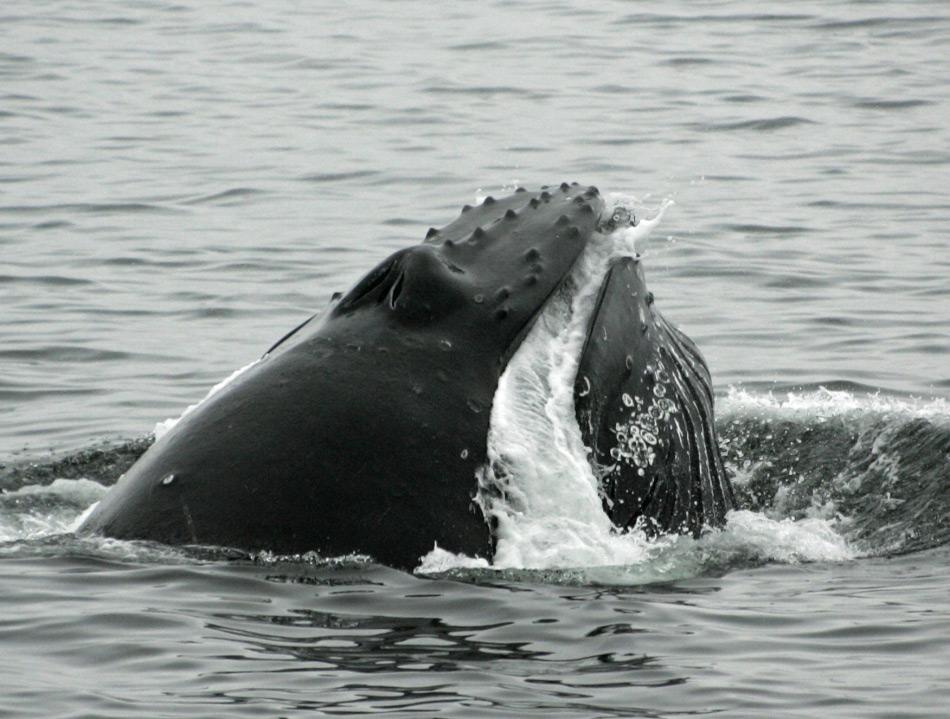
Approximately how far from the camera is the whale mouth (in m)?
7.89

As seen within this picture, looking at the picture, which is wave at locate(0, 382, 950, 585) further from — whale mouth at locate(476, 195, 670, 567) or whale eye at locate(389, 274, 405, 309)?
whale eye at locate(389, 274, 405, 309)

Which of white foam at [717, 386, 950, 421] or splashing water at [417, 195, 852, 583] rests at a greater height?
splashing water at [417, 195, 852, 583]

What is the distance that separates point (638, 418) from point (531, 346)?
53 cm

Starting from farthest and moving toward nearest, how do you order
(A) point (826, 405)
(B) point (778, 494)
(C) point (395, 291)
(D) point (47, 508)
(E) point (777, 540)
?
(A) point (826, 405), (B) point (778, 494), (D) point (47, 508), (E) point (777, 540), (C) point (395, 291)

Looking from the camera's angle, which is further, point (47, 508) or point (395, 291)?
point (47, 508)

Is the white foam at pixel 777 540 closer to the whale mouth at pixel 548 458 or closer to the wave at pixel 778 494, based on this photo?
the wave at pixel 778 494

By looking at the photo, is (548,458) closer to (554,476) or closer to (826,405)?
(554,476)

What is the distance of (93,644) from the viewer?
7.62 metres

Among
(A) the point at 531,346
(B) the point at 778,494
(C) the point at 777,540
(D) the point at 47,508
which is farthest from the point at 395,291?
(B) the point at 778,494

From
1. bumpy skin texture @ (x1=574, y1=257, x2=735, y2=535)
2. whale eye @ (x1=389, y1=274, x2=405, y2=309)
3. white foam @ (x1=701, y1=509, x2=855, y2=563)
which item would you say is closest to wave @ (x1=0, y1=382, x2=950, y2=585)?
white foam @ (x1=701, y1=509, x2=855, y2=563)

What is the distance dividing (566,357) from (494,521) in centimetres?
79

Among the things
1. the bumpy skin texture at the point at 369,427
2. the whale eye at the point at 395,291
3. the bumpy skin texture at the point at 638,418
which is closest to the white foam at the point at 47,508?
the bumpy skin texture at the point at 369,427

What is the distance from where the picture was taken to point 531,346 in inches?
319

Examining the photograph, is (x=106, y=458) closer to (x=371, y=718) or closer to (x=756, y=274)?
(x=371, y=718)
